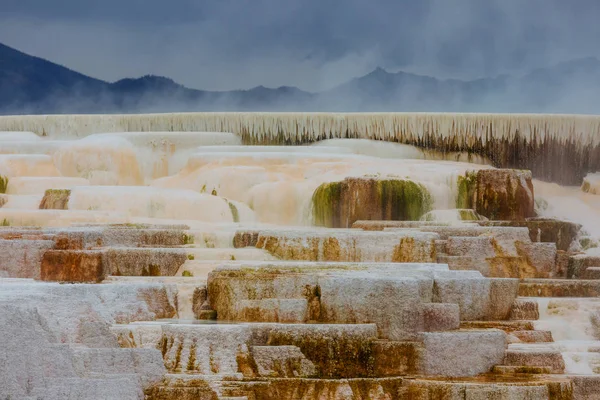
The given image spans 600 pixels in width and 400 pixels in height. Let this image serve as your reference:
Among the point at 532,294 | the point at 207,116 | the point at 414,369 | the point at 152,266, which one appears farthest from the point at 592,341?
the point at 207,116

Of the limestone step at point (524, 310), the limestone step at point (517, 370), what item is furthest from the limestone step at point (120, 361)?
the limestone step at point (524, 310)

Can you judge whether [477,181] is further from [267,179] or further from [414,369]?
[414,369]

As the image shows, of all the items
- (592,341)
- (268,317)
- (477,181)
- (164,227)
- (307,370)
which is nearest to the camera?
(307,370)

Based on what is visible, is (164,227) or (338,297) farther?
(164,227)

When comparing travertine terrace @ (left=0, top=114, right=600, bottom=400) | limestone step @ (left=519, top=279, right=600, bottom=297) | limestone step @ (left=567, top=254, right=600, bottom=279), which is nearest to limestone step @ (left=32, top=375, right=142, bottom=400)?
travertine terrace @ (left=0, top=114, right=600, bottom=400)

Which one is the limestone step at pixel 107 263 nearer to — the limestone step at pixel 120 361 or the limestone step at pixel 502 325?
the limestone step at pixel 502 325

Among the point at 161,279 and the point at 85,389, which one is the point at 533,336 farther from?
the point at 85,389
